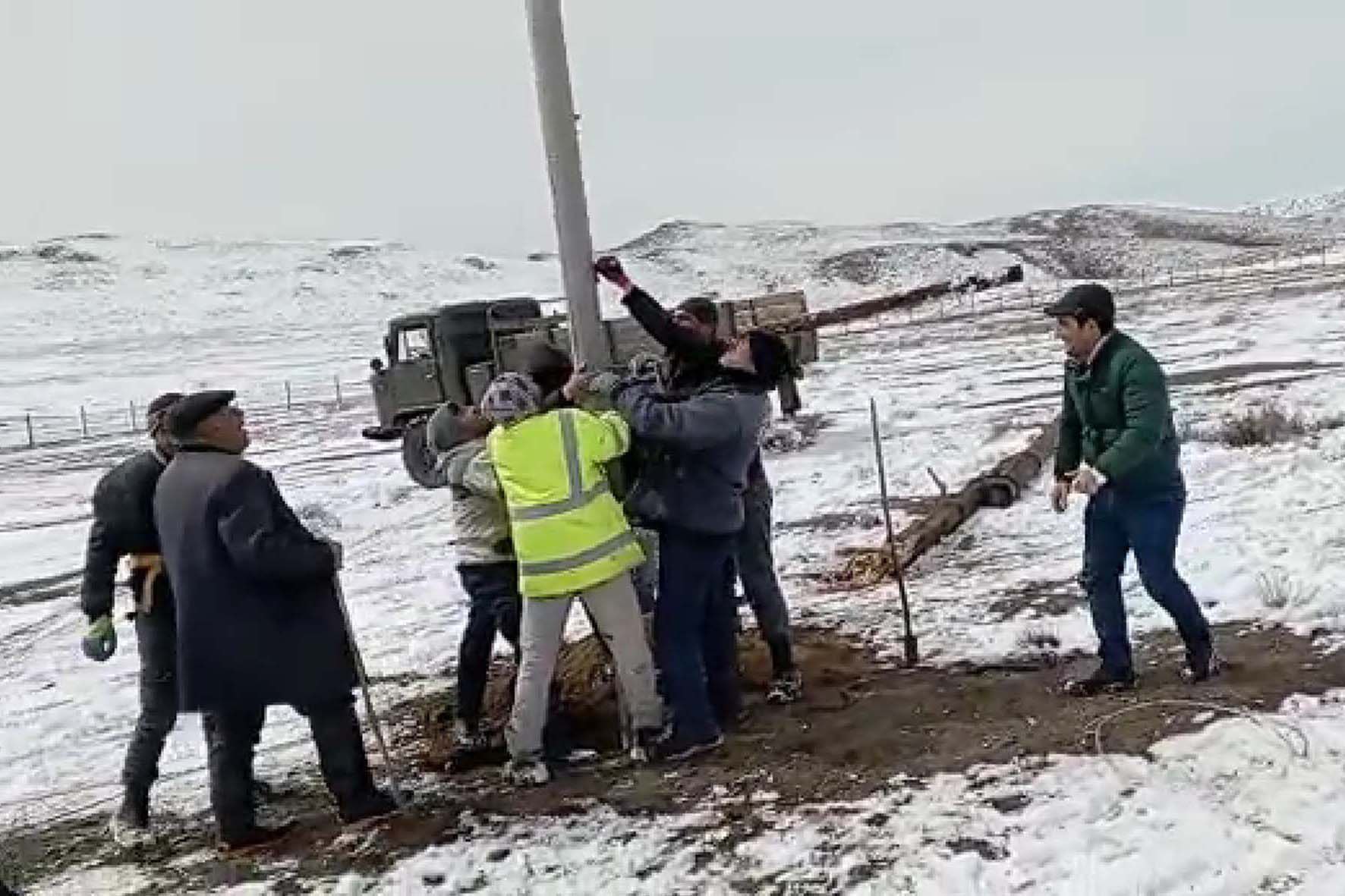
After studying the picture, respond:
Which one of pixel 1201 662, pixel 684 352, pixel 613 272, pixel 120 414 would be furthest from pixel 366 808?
pixel 120 414

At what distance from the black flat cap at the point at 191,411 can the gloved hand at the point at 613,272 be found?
1538 millimetres

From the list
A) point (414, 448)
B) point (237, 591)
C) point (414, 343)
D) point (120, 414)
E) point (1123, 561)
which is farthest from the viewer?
point (120, 414)

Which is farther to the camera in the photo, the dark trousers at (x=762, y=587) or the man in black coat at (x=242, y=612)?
the dark trousers at (x=762, y=587)

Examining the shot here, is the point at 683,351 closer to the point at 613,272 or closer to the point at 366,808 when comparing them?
the point at 613,272

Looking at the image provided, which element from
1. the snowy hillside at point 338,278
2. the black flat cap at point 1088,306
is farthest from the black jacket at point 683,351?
the snowy hillside at point 338,278

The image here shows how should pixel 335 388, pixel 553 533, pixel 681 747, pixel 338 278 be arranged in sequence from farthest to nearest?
pixel 338 278
pixel 335 388
pixel 681 747
pixel 553 533

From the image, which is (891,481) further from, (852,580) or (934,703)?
(934,703)

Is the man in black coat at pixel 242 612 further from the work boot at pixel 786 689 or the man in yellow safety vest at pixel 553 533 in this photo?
the work boot at pixel 786 689

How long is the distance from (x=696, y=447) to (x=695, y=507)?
0.29 m

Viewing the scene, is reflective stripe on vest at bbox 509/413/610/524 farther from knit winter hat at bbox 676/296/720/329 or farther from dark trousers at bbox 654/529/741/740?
knit winter hat at bbox 676/296/720/329

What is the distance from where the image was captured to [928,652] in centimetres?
660

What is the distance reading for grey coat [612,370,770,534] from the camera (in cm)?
518

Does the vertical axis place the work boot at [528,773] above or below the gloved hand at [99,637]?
below

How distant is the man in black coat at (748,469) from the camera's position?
5426mm
